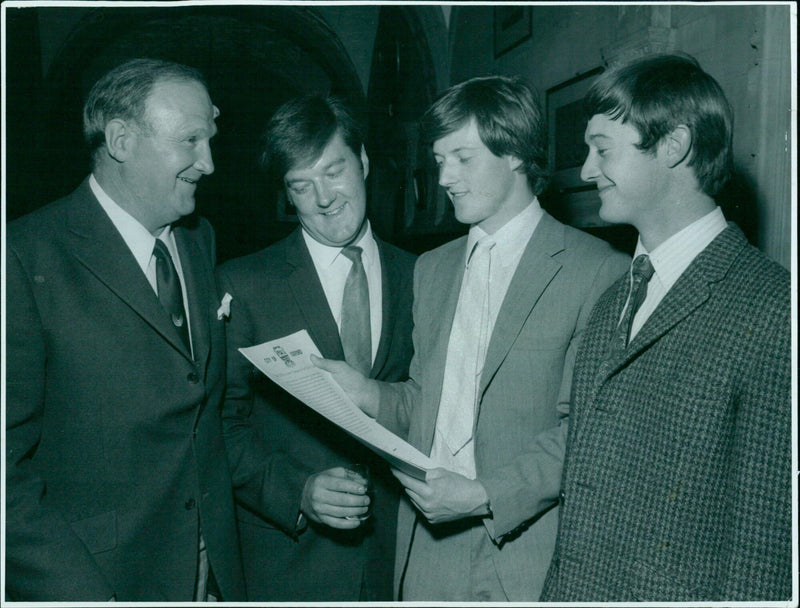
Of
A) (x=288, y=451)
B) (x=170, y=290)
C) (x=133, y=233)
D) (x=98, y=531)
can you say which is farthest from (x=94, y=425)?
(x=288, y=451)

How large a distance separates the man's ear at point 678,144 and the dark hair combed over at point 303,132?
3.85 ft

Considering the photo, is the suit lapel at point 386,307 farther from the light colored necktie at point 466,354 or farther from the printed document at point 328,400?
the printed document at point 328,400

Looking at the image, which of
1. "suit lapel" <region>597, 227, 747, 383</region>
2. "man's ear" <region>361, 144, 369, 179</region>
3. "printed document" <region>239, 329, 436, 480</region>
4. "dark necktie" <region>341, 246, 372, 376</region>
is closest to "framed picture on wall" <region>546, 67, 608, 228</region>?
"man's ear" <region>361, 144, 369, 179</region>

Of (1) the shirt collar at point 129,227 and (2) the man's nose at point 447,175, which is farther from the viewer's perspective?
(2) the man's nose at point 447,175

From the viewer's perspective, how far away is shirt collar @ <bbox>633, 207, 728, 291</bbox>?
139 centimetres

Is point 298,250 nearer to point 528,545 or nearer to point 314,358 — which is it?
point 314,358

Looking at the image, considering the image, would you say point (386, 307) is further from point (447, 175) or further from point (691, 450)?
point (691, 450)

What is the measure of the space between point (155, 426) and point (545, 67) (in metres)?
2.86

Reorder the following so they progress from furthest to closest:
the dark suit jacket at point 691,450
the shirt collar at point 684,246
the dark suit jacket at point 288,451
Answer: the dark suit jacket at point 288,451, the shirt collar at point 684,246, the dark suit jacket at point 691,450

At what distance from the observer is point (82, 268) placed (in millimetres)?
1623

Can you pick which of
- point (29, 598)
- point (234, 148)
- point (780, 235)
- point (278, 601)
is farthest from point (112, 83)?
point (234, 148)

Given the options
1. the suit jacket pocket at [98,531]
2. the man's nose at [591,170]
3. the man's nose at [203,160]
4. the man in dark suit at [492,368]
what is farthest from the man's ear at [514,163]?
the suit jacket pocket at [98,531]

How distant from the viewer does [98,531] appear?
5.27 feet

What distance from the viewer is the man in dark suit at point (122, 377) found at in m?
1.50
